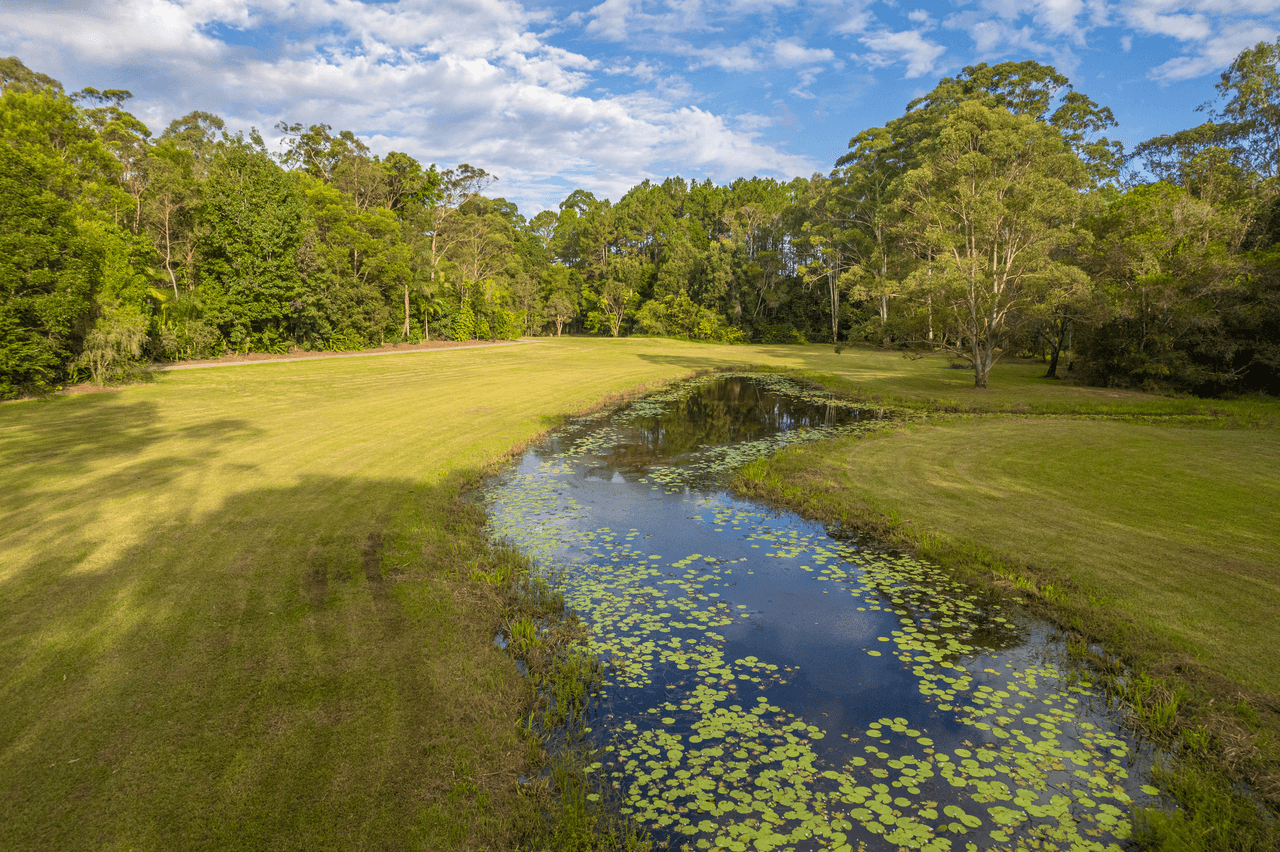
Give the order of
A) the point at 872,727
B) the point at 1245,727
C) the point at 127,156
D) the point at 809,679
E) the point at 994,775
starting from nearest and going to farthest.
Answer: the point at 994,775 → the point at 1245,727 → the point at 872,727 → the point at 809,679 → the point at 127,156

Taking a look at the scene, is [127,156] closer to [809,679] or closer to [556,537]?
[556,537]

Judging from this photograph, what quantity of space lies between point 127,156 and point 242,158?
413 inches

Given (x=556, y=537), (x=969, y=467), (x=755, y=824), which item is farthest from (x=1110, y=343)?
(x=755, y=824)

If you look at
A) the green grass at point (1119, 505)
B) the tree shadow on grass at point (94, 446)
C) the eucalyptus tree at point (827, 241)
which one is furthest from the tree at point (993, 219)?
the eucalyptus tree at point (827, 241)

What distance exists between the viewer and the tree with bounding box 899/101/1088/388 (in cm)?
2269

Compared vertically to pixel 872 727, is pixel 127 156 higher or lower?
higher

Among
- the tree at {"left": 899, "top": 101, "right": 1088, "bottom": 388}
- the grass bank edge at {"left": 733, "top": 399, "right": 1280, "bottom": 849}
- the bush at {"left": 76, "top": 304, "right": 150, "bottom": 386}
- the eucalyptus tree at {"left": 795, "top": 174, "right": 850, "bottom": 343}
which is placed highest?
the eucalyptus tree at {"left": 795, "top": 174, "right": 850, "bottom": 343}

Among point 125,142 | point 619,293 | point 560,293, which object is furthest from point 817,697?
point 560,293

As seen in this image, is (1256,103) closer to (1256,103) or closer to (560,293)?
(1256,103)

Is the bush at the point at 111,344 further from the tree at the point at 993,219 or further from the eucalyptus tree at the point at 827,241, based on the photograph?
the eucalyptus tree at the point at 827,241

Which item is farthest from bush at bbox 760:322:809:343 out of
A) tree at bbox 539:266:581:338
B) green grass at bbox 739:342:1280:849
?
green grass at bbox 739:342:1280:849

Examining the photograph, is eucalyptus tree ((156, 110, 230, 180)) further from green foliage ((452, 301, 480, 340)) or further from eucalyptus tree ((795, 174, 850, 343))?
eucalyptus tree ((795, 174, 850, 343))

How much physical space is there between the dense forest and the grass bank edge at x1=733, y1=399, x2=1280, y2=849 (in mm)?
17789

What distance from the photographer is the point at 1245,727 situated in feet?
16.5
